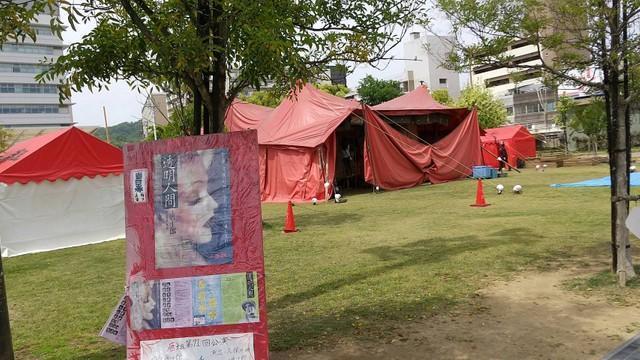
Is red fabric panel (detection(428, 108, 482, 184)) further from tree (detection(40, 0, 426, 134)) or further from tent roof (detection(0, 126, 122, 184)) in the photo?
tree (detection(40, 0, 426, 134))

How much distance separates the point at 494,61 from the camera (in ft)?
20.4

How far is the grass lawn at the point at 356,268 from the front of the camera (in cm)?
500

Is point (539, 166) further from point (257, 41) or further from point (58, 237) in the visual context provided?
point (257, 41)

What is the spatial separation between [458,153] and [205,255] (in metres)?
20.1

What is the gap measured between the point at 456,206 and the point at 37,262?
30.7 ft

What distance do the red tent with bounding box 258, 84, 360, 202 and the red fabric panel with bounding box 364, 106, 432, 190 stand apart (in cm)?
112

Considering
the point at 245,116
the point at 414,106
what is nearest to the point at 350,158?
the point at 414,106

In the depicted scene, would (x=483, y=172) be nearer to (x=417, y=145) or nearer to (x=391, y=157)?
(x=417, y=145)

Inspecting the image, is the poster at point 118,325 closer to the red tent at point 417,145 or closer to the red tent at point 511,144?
the red tent at point 417,145

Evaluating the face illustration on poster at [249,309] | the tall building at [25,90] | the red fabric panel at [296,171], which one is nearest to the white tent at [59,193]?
the red fabric panel at [296,171]

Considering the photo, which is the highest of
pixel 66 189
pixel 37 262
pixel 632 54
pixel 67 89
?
pixel 632 54

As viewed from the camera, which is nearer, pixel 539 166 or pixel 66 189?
pixel 66 189

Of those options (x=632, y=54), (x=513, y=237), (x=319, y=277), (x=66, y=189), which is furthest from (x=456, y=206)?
(x=66, y=189)

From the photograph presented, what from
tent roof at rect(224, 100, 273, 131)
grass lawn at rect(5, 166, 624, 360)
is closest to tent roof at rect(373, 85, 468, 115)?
tent roof at rect(224, 100, 273, 131)
